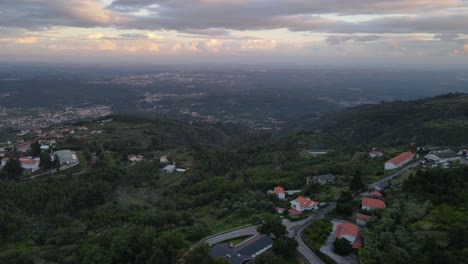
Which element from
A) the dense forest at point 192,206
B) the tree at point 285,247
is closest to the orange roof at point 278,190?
the dense forest at point 192,206

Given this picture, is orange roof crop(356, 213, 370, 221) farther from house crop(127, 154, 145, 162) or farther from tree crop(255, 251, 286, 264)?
house crop(127, 154, 145, 162)

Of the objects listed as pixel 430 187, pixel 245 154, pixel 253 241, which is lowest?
pixel 245 154

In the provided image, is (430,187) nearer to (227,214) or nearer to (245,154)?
(227,214)

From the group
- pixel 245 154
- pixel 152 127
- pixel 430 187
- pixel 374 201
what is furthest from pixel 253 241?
pixel 152 127

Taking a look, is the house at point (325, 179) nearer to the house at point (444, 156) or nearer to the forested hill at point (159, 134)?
the house at point (444, 156)

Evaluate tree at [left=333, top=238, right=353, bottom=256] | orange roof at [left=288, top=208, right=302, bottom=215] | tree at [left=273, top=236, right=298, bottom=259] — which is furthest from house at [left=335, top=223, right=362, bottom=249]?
orange roof at [left=288, top=208, right=302, bottom=215]
